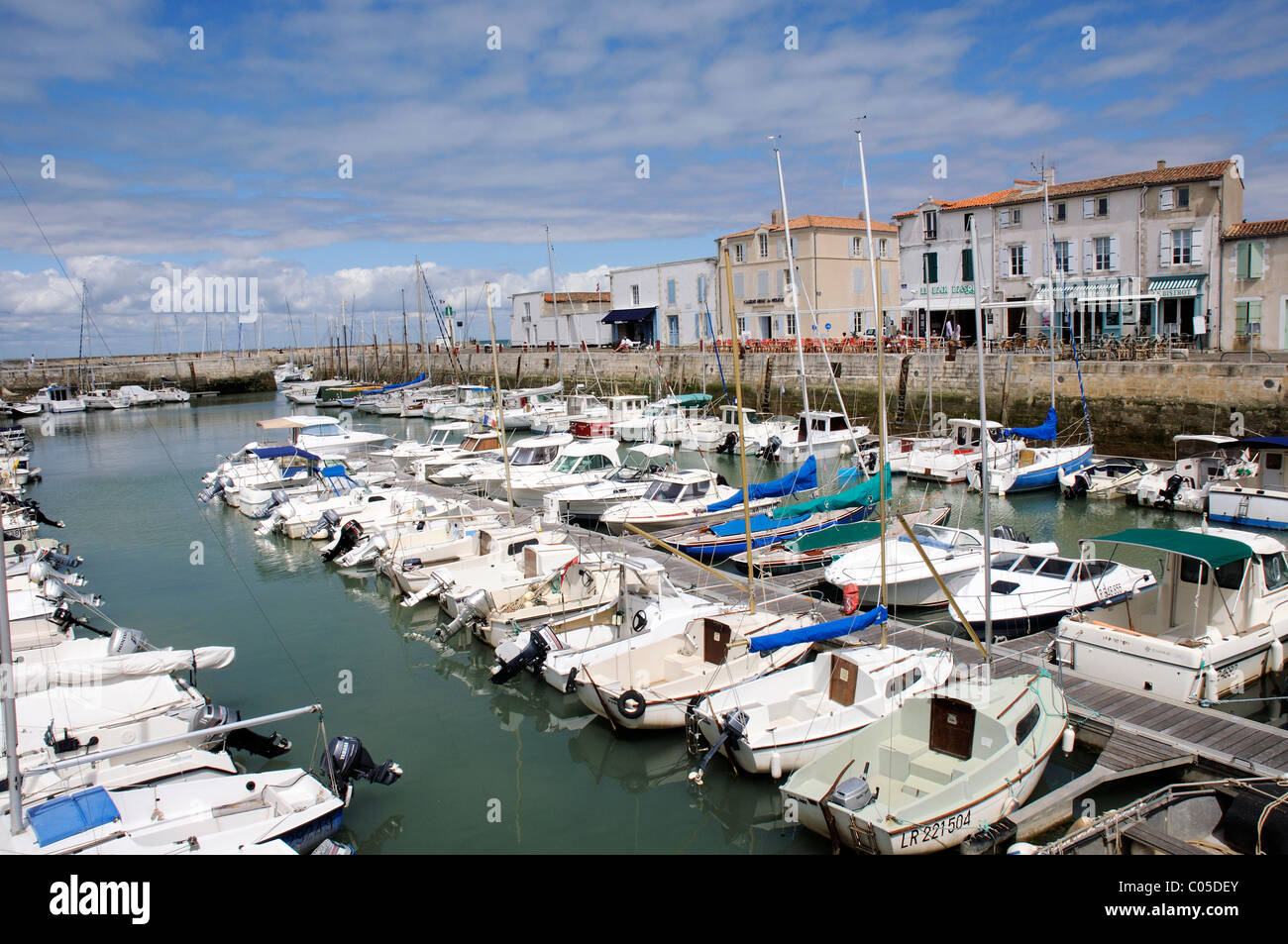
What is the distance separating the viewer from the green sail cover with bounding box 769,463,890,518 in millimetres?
21250

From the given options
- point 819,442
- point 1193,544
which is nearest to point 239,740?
point 1193,544

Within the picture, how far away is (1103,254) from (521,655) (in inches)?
1480

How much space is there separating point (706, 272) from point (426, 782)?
50.9 metres

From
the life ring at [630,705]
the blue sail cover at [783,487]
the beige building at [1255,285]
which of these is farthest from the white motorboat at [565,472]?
the beige building at [1255,285]

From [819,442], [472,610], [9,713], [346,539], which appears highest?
[819,442]

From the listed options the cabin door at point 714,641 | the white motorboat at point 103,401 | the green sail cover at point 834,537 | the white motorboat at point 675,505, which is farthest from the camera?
the white motorboat at point 103,401

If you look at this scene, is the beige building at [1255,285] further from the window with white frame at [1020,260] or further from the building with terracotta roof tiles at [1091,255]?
the window with white frame at [1020,260]

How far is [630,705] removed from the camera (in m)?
11.9

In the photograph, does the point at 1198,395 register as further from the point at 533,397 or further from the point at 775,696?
the point at 533,397

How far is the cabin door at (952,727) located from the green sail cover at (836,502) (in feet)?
36.6

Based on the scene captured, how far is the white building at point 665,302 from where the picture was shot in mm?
59375

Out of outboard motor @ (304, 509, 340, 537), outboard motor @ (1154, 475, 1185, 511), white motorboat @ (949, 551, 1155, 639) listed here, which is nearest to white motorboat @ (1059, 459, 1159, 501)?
outboard motor @ (1154, 475, 1185, 511)

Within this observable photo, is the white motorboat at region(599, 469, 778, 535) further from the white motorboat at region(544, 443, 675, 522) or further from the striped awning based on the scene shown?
the striped awning

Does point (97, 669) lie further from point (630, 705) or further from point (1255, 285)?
point (1255, 285)
